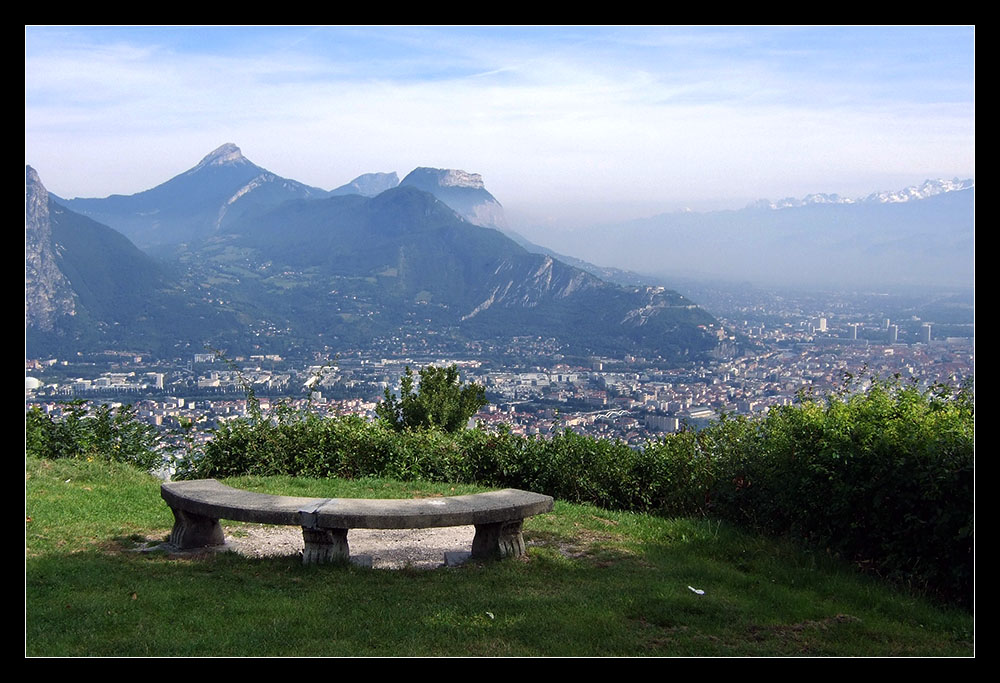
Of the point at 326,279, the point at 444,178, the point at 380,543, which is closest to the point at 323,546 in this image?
the point at 380,543

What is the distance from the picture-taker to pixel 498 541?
658cm

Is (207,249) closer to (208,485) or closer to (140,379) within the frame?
(140,379)

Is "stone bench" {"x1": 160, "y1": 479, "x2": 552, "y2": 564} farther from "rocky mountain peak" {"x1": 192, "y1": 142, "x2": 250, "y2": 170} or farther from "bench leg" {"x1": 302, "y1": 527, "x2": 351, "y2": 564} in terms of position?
"rocky mountain peak" {"x1": 192, "y1": 142, "x2": 250, "y2": 170}

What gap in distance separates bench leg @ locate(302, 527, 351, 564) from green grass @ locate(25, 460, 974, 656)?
4.6 inches

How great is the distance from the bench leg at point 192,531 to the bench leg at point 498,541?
2243mm

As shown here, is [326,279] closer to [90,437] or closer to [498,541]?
[90,437]

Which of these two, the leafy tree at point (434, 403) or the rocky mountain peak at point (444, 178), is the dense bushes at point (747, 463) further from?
the rocky mountain peak at point (444, 178)

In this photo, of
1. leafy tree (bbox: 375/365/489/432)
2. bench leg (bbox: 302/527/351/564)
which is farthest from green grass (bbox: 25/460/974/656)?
leafy tree (bbox: 375/365/489/432)

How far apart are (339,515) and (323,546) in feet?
1.34

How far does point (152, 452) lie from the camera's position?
34.7ft

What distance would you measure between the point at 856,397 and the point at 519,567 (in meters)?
3.40

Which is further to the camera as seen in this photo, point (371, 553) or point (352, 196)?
point (352, 196)
